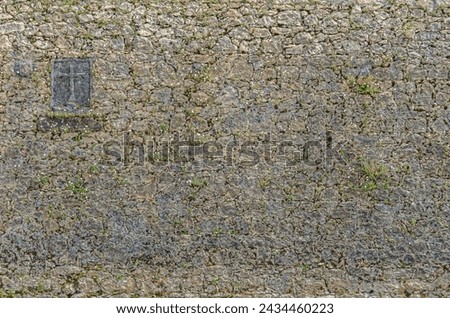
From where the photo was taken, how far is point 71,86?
5.02 m

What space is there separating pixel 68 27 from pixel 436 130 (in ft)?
11.1

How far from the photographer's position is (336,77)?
16.4 ft

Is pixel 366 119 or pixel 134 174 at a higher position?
pixel 366 119

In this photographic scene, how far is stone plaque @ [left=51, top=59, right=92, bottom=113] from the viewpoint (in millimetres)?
5023

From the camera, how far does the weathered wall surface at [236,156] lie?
4949 mm

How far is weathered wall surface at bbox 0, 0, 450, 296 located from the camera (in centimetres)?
495

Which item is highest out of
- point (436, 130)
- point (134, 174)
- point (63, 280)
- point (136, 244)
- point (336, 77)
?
point (336, 77)

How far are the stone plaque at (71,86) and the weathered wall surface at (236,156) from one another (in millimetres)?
69

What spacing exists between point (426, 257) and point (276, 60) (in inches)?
85.0

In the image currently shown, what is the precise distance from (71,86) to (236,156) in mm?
1582

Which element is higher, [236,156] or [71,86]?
[71,86]

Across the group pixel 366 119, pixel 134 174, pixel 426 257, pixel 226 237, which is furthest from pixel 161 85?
pixel 426 257

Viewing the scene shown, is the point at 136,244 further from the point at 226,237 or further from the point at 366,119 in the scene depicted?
the point at 366,119

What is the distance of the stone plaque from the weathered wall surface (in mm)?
69
